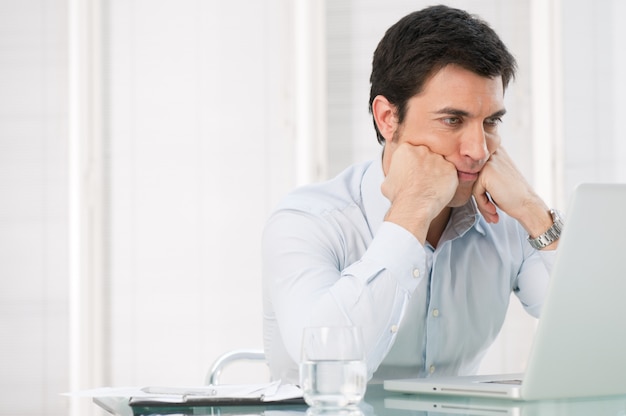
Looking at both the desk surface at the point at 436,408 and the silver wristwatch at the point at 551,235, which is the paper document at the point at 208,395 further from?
the silver wristwatch at the point at 551,235

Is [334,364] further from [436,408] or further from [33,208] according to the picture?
[33,208]

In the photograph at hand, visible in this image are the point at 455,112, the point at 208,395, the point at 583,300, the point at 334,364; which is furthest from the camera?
the point at 455,112

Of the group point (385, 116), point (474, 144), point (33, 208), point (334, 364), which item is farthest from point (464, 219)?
point (33, 208)

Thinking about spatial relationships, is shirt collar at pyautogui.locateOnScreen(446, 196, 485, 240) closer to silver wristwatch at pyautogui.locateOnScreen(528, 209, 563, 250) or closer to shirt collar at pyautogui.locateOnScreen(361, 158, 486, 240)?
shirt collar at pyautogui.locateOnScreen(361, 158, 486, 240)

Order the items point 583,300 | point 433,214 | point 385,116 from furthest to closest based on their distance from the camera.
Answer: point 385,116 < point 433,214 < point 583,300

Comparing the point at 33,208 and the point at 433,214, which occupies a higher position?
the point at 33,208

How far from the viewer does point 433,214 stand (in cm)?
169

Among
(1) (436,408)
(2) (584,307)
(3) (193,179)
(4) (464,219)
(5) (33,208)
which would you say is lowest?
(1) (436,408)

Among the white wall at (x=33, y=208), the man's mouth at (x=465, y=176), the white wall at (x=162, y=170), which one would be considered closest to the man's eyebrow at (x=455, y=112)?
the man's mouth at (x=465, y=176)

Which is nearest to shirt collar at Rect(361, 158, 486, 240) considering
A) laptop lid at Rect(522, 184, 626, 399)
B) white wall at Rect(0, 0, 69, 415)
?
laptop lid at Rect(522, 184, 626, 399)

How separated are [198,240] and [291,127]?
632 mm

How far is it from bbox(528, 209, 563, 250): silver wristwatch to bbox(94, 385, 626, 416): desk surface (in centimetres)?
63

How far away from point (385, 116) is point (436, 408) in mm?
883

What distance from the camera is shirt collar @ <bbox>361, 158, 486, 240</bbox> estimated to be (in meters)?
1.87
